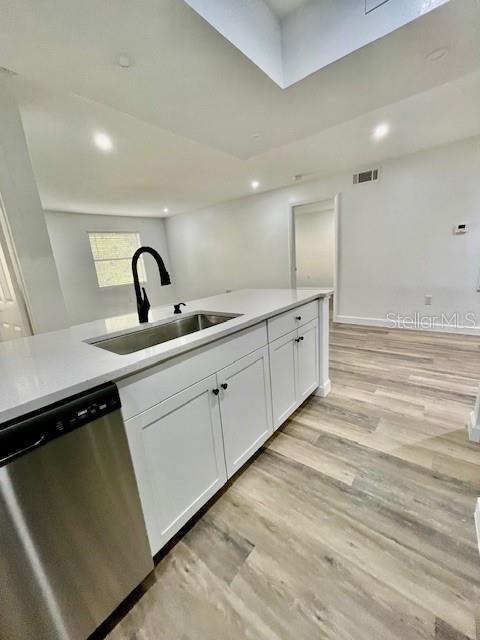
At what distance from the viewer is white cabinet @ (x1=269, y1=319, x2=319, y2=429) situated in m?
1.67

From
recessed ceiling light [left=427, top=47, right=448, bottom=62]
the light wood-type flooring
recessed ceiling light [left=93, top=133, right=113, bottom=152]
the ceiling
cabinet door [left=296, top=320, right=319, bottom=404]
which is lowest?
the light wood-type flooring

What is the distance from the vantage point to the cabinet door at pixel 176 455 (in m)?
0.98

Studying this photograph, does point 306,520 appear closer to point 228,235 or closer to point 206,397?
point 206,397

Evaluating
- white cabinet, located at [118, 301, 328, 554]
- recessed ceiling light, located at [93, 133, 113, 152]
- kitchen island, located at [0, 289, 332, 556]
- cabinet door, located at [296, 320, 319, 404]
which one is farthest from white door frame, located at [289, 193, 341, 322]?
recessed ceiling light, located at [93, 133, 113, 152]

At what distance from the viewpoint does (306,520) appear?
49.7 inches

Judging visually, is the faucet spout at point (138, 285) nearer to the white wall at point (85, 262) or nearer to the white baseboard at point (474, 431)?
the white baseboard at point (474, 431)

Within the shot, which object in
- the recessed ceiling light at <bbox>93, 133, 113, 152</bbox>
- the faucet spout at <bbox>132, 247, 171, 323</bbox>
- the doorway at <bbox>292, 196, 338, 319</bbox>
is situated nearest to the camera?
the faucet spout at <bbox>132, 247, 171, 323</bbox>

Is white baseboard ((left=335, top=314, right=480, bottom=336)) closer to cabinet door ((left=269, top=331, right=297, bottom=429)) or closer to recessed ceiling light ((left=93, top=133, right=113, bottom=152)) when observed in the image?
cabinet door ((left=269, top=331, right=297, bottom=429))

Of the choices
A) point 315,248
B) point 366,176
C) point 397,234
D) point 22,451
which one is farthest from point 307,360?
point 315,248

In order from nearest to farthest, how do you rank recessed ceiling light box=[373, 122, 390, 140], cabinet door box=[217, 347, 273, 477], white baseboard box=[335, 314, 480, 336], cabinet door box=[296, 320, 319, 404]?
cabinet door box=[217, 347, 273, 477] < cabinet door box=[296, 320, 319, 404] < recessed ceiling light box=[373, 122, 390, 140] < white baseboard box=[335, 314, 480, 336]

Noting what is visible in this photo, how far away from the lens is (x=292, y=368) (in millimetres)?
1833

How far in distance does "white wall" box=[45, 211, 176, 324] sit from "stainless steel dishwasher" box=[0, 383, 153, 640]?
5.93 m

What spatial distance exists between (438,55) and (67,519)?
2691mm

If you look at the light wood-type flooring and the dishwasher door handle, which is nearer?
the dishwasher door handle
